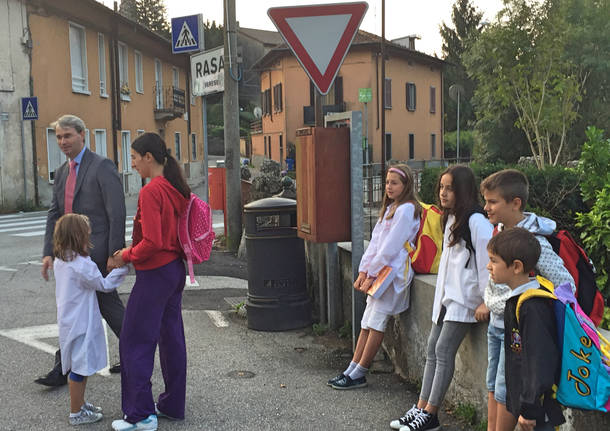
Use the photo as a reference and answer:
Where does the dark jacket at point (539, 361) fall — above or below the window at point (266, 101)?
below

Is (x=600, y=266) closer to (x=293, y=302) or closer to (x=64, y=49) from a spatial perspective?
(x=293, y=302)

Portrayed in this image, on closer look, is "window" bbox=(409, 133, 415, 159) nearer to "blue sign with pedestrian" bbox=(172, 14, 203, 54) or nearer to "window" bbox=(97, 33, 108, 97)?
"window" bbox=(97, 33, 108, 97)

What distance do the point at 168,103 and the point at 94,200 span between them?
29.5 meters

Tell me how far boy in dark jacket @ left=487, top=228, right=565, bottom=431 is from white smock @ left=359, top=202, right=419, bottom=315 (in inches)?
66.8

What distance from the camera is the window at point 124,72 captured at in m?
28.0

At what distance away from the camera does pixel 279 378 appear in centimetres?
511

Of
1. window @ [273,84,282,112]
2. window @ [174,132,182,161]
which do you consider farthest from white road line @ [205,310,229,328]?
window @ [273,84,282,112]

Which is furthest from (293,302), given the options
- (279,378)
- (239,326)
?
(279,378)

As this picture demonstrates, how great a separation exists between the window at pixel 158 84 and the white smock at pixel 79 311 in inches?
1145

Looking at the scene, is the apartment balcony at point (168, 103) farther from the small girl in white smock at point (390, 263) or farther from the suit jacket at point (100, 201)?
the small girl in white smock at point (390, 263)

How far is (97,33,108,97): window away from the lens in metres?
25.8

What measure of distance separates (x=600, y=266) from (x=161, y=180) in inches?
116

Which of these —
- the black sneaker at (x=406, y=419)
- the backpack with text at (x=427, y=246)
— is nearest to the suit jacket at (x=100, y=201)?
the backpack with text at (x=427, y=246)

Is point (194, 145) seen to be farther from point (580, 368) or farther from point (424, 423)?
point (580, 368)
